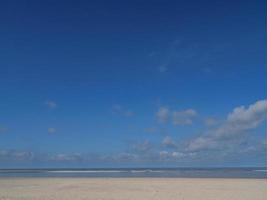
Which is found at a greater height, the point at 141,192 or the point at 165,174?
the point at 165,174

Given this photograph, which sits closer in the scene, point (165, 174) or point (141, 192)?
point (141, 192)

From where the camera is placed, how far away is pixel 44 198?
19328 mm

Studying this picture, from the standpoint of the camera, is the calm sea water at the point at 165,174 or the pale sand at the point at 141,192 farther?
the calm sea water at the point at 165,174

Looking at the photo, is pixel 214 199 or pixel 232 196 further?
pixel 232 196

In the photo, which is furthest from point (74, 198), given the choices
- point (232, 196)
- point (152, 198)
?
point (232, 196)

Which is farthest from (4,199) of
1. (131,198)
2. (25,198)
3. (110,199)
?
(131,198)

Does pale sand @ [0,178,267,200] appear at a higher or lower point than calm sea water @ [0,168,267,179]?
lower

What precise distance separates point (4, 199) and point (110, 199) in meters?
6.14

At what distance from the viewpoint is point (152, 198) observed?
1958 centimetres

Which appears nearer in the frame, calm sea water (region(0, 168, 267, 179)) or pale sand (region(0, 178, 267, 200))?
pale sand (region(0, 178, 267, 200))

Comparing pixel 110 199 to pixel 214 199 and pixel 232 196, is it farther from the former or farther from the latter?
pixel 232 196

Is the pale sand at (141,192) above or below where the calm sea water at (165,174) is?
below

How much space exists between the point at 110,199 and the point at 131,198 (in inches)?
51.5

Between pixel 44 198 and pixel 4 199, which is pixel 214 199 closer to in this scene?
pixel 44 198
